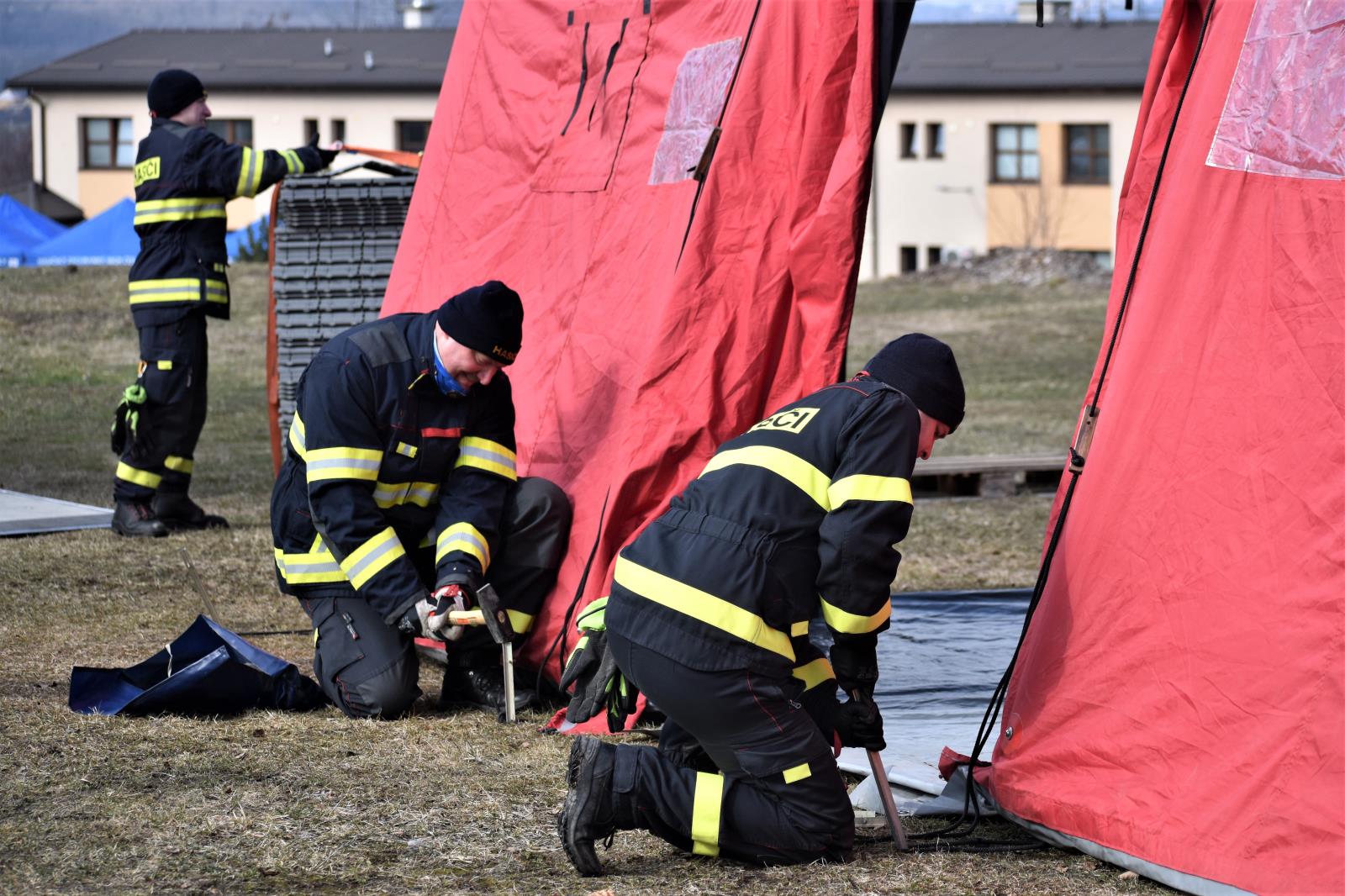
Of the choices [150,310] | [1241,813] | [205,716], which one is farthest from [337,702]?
[150,310]

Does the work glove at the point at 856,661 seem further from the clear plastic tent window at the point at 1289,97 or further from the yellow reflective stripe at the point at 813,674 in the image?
the clear plastic tent window at the point at 1289,97

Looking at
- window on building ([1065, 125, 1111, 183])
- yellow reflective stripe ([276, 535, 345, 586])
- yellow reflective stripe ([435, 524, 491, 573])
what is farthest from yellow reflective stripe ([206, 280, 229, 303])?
window on building ([1065, 125, 1111, 183])

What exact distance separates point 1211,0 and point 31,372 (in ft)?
46.5

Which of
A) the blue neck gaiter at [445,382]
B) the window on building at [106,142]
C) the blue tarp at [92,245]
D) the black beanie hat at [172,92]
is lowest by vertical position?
the blue neck gaiter at [445,382]

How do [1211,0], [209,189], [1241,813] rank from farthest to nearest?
[209,189]
[1211,0]
[1241,813]

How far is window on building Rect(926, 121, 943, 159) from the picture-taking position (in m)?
33.0

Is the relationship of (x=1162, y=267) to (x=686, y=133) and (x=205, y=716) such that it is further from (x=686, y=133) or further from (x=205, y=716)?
(x=205, y=716)

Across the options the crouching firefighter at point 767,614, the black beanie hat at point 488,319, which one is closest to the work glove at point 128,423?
the black beanie hat at point 488,319

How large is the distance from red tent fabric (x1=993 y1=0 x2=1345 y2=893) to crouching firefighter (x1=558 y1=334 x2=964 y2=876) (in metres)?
0.44

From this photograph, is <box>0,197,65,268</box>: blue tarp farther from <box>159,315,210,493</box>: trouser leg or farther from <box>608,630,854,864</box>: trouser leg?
<box>608,630,854,864</box>: trouser leg

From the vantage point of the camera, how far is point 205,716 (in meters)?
4.49

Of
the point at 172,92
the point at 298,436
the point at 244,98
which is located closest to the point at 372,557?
the point at 298,436

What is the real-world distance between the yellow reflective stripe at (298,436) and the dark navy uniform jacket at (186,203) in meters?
2.77

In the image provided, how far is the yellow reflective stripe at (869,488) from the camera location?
10.8 feet
